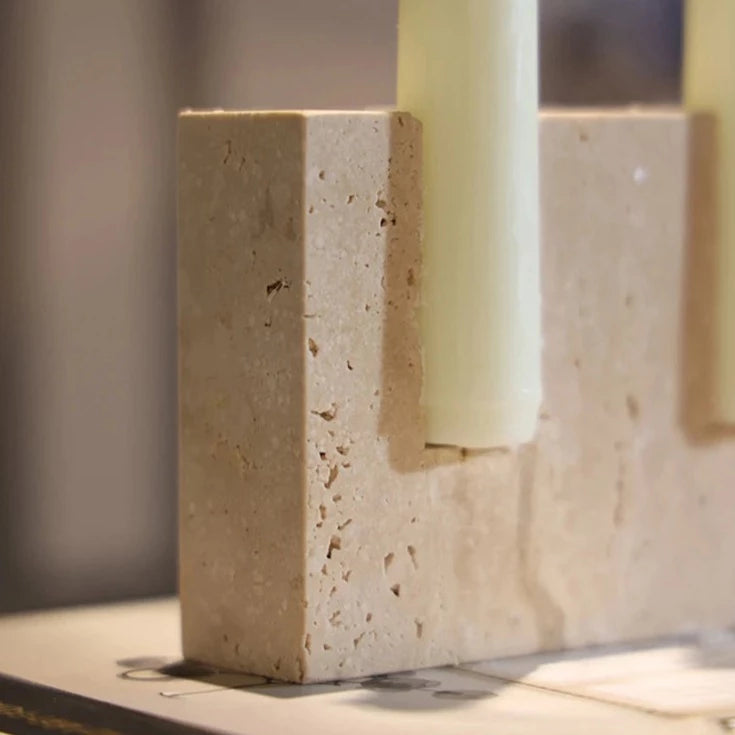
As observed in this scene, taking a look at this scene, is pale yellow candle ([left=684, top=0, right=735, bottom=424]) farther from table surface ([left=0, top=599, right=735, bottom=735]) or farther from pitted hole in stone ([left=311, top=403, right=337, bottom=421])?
pitted hole in stone ([left=311, top=403, right=337, bottom=421])

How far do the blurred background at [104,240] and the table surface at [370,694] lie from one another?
25 centimetres

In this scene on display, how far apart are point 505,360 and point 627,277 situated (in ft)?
0.57

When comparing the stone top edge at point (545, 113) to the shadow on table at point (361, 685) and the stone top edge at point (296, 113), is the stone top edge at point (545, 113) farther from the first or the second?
the shadow on table at point (361, 685)

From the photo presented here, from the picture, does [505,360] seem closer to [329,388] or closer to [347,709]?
[329,388]

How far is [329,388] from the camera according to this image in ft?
4.04

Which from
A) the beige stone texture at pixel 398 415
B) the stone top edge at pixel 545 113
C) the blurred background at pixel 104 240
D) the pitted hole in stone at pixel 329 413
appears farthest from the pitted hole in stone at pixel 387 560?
the blurred background at pixel 104 240

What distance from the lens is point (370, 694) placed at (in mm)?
1207

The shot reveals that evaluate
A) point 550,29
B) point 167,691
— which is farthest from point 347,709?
point 550,29

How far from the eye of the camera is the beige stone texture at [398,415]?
123cm

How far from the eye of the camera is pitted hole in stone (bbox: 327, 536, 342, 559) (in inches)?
48.7

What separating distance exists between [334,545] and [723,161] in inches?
16.8

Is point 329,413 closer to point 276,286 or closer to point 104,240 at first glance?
point 276,286

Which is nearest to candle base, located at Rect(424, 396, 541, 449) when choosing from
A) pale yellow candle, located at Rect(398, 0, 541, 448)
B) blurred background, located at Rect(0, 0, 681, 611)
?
pale yellow candle, located at Rect(398, 0, 541, 448)

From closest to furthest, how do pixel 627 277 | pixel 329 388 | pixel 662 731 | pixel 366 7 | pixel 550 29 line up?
1. pixel 662 731
2. pixel 329 388
3. pixel 627 277
4. pixel 366 7
5. pixel 550 29
